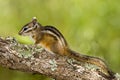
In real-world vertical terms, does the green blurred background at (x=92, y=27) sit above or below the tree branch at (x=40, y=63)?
above

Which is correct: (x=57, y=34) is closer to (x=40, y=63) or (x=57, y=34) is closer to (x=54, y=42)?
(x=54, y=42)

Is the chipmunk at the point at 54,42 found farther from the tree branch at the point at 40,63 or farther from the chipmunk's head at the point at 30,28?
the tree branch at the point at 40,63

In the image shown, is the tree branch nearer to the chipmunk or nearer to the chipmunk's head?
the chipmunk

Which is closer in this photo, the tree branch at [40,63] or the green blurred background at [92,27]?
the tree branch at [40,63]

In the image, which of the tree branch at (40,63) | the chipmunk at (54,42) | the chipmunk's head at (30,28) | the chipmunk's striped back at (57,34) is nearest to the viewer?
the tree branch at (40,63)

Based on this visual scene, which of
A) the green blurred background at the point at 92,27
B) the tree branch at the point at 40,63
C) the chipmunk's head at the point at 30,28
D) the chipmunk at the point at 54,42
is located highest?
the green blurred background at the point at 92,27

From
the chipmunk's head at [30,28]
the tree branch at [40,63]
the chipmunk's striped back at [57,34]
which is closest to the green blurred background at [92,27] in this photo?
the chipmunk's head at [30,28]
